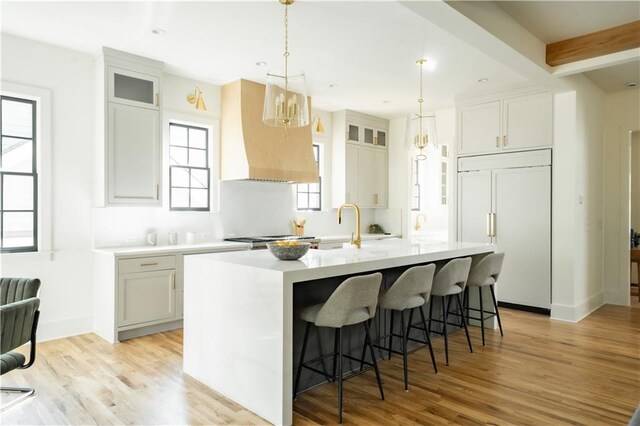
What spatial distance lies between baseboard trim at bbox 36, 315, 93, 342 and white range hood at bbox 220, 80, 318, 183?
2241 mm

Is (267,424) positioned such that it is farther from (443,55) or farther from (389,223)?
(389,223)

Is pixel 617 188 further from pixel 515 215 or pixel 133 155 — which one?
pixel 133 155

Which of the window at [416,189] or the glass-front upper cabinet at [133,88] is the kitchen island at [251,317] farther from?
the window at [416,189]

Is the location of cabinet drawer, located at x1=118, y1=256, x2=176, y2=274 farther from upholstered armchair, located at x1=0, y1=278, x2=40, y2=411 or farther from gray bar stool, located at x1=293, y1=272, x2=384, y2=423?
gray bar stool, located at x1=293, y1=272, x2=384, y2=423

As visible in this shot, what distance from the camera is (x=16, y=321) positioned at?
100 inches

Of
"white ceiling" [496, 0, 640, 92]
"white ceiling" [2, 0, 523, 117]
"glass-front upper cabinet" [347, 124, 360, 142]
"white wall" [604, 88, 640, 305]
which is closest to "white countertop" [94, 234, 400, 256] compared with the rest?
"white ceiling" [2, 0, 523, 117]

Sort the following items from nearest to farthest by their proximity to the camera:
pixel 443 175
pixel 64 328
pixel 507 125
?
1. pixel 64 328
2. pixel 507 125
3. pixel 443 175

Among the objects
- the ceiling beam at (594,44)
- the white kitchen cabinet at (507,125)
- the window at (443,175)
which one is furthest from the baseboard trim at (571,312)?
the window at (443,175)

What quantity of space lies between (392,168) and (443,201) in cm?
204

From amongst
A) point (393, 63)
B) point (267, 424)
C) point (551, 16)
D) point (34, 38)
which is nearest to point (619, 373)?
point (267, 424)

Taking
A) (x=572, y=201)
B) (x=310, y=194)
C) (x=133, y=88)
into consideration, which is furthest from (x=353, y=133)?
(x=133, y=88)

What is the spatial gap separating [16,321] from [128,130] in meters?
2.43

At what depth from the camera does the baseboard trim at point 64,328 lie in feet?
13.6

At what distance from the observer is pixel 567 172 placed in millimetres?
5059
